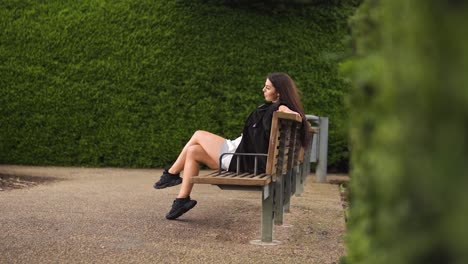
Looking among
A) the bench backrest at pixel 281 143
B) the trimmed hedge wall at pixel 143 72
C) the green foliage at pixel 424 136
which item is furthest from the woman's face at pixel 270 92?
the trimmed hedge wall at pixel 143 72

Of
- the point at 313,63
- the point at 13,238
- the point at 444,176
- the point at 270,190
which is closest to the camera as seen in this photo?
the point at 444,176

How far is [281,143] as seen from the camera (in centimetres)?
514

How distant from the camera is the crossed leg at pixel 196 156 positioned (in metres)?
5.50

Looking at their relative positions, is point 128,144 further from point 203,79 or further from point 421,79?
point 421,79

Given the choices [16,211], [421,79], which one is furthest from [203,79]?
[421,79]

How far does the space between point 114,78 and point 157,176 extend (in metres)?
1.98

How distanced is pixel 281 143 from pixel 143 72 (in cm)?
636

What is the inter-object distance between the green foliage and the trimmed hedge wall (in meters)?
10.0

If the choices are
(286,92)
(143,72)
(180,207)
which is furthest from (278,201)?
(143,72)

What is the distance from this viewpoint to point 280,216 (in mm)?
5426

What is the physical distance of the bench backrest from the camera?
473 cm

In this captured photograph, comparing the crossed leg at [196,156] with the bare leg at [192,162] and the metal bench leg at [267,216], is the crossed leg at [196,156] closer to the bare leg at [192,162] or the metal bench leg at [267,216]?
the bare leg at [192,162]

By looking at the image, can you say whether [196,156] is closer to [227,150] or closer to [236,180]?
[227,150]

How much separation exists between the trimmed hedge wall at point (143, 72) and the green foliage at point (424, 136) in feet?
32.8
